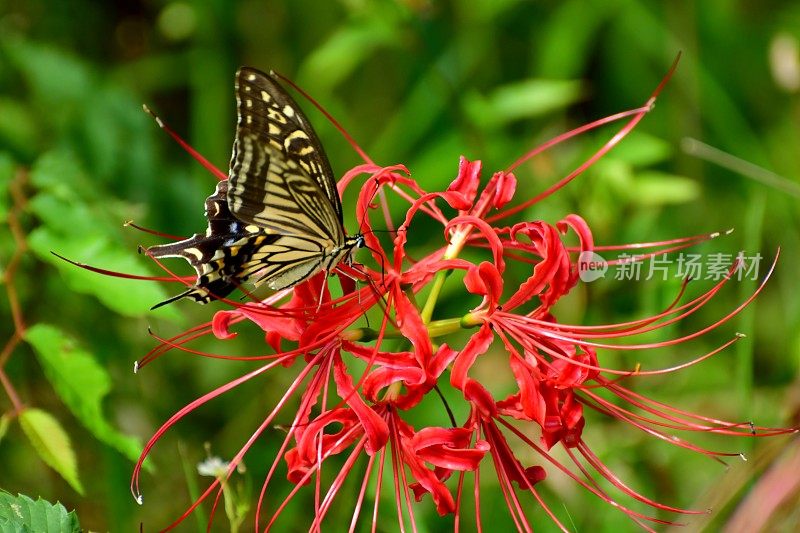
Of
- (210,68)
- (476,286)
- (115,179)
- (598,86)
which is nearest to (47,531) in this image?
(476,286)

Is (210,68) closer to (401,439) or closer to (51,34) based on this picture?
(51,34)

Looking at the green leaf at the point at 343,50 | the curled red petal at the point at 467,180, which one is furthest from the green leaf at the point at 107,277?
the green leaf at the point at 343,50

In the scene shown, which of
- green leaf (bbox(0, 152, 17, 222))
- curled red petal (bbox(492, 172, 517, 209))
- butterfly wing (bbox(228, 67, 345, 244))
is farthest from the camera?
green leaf (bbox(0, 152, 17, 222))

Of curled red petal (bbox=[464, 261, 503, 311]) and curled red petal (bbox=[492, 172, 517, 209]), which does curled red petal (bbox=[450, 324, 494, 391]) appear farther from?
curled red petal (bbox=[492, 172, 517, 209])

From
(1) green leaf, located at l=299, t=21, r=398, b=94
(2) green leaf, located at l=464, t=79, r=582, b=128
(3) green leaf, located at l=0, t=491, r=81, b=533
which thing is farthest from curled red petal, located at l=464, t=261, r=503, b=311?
(1) green leaf, located at l=299, t=21, r=398, b=94

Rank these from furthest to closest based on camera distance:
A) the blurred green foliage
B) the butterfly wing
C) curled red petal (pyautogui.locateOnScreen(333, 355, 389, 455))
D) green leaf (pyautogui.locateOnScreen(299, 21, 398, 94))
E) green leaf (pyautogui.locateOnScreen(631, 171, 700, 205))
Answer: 1. green leaf (pyautogui.locateOnScreen(299, 21, 398, 94))
2. green leaf (pyautogui.locateOnScreen(631, 171, 700, 205))
3. the blurred green foliage
4. the butterfly wing
5. curled red petal (pyautogui.locateOnScreen(333, 355, 389, 455))

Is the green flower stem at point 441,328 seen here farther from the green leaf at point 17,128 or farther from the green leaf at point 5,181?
the green leaf at point 17,128

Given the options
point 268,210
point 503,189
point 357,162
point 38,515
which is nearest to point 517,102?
point 357,162
